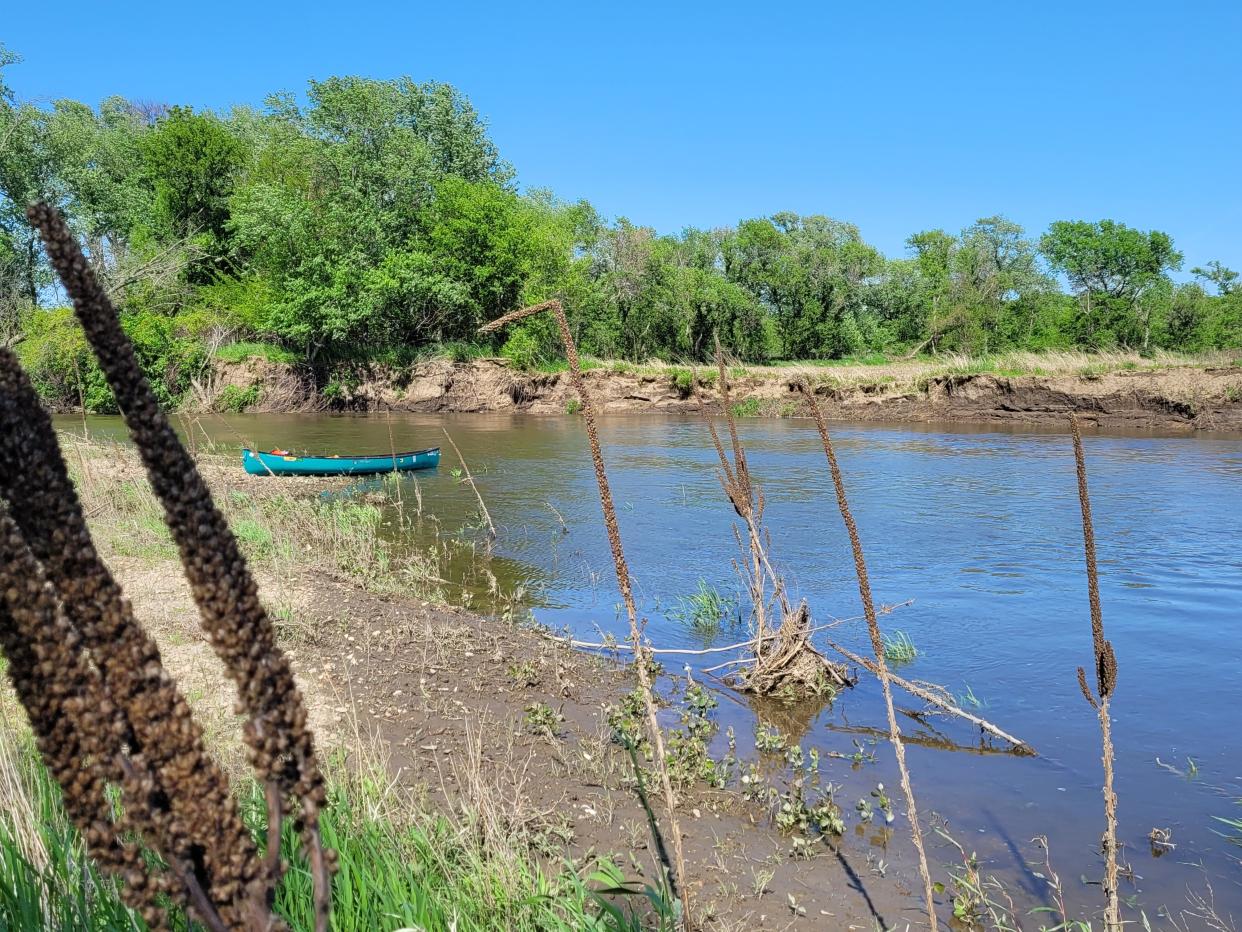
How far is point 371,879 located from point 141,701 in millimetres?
2429

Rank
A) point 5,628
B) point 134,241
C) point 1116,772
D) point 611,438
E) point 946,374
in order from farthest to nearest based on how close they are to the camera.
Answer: point 134,241 → point 946,374 → point 611,438 → point 1116,772 → point 5,628

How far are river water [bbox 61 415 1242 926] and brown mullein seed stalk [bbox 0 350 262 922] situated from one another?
211 inches

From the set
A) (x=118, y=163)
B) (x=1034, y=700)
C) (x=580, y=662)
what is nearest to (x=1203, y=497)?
(x=1034, y=700)

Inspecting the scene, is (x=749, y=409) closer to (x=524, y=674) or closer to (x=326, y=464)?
(x=326, y=464)

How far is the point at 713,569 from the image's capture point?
48.0ft

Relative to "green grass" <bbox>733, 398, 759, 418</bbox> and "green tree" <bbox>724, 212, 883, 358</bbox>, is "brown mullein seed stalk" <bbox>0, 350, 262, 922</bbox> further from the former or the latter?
"green tree" <bbox>724, 212, 883, 358</bbox>

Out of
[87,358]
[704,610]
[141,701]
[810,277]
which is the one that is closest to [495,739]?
[704,610]

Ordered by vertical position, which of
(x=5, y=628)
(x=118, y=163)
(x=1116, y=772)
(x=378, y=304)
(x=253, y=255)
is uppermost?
(x=118, y=163)

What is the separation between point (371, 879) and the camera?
139 inches

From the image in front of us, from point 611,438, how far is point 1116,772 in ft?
100.0

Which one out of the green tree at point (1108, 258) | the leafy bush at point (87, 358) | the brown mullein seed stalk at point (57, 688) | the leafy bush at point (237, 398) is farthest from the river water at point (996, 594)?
the green tree at point (1108, 258)

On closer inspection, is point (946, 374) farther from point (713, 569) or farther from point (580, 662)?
point (580, 662)

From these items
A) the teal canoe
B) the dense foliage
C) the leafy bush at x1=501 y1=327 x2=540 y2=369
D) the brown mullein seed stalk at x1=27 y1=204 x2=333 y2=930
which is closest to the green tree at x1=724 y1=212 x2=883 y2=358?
the dense foliage

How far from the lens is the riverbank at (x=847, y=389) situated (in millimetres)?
39062
